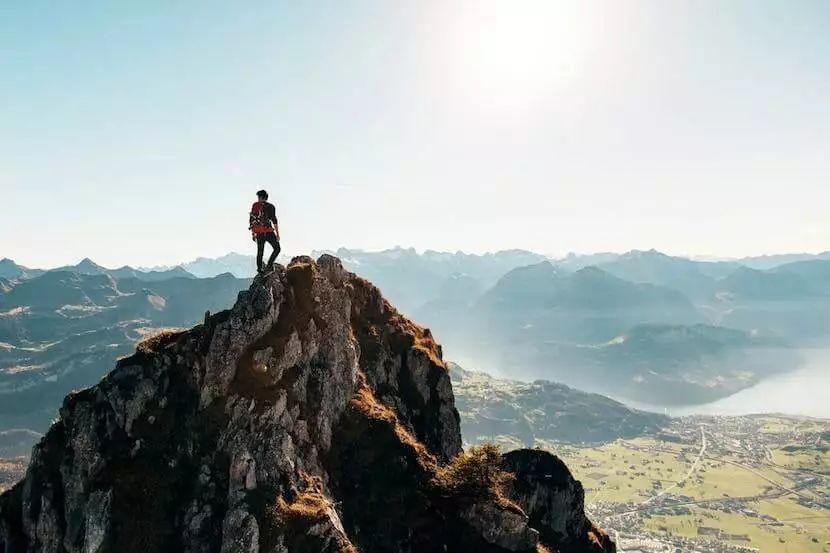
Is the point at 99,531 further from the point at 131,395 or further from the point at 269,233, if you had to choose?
the point at 269,233

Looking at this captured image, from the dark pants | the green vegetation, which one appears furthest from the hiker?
the green vegetation

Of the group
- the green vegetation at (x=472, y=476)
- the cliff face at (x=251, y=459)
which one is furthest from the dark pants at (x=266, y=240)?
the green vegetation at (x=472, y=476)

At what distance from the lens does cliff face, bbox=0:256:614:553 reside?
43.4 m

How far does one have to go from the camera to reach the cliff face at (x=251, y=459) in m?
43.4

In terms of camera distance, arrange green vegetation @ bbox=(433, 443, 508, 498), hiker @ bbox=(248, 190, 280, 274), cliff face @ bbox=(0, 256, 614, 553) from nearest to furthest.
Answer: cliff face @ bbox=(0, 256, 614, 553) < green vegetation @ bbox=(433, 443, 508, 498) < hiker @ bbox=(248, 190, 280, 274)

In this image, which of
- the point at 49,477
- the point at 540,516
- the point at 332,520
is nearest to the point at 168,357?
the point at 49,477

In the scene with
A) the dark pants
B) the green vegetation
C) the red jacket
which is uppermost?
the red jacket

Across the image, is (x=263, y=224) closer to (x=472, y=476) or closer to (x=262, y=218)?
(x=262, y=218)

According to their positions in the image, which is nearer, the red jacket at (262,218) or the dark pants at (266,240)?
the red jacket at (262,218)

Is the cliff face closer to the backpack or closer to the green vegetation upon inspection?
the green vegetation

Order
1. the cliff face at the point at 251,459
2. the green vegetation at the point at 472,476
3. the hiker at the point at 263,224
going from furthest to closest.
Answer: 1. the hiker at the point at 263,224
2. the green vegetation at the point at 472,476
3. the cliff face at the point at 251,459

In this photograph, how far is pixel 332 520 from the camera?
4362 cm

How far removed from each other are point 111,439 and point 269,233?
22.8 meters

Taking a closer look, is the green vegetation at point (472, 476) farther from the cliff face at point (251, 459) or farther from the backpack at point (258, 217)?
the backpack at point (258, 217)
